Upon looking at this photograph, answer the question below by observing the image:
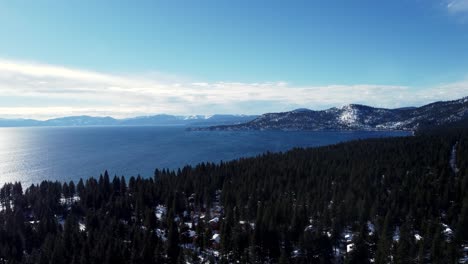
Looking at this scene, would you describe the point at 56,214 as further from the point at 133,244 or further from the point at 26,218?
the point at 133,244

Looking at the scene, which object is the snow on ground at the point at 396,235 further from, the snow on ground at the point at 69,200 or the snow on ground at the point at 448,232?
the snow on ground at the point at 69,200

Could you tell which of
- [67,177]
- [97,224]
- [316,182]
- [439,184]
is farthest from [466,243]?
[67,177]

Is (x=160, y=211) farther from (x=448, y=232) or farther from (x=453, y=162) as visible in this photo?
(x=453, y=162)

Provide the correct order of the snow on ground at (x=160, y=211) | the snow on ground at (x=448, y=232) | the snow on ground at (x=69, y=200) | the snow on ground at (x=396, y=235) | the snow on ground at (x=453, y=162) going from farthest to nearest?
the snow on ground at (x=453, y=162), the snow on ground at (x=69, y=200), the snow on ground at (x=160, y=211), the snow on ground at (x=396, y=235), the snow on ground at (x=448, y=232)

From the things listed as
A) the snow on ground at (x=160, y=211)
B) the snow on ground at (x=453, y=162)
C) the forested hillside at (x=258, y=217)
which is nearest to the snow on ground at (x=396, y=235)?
the forested hillside at (x=258, y=217)

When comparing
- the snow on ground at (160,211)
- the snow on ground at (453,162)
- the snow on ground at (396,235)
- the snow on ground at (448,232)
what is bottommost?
the snow on ground at (160,211)

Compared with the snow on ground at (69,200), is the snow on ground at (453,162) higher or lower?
higher

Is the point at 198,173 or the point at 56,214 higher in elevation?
the point at 198,173

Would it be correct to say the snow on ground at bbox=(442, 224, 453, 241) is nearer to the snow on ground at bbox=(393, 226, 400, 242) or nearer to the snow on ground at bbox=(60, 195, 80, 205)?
the snow on ground at bbox=(393, 226, 400, 242)

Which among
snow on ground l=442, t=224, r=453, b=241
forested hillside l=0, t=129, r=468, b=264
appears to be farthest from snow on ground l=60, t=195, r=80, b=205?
snow on ground l=442, t=224, r=453, b=241
